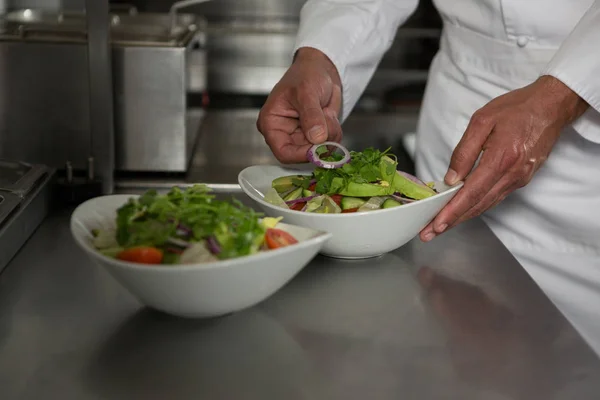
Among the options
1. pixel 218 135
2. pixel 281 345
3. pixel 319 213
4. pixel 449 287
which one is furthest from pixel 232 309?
pixel 218 135

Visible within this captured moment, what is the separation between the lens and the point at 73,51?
1254 millimetres

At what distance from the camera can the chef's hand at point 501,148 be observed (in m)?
1.02

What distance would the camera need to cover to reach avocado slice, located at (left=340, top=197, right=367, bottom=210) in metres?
0.96

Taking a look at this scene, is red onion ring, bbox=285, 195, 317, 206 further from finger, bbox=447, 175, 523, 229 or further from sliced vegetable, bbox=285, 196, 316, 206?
finger, bbox=447, 175, 523, 229

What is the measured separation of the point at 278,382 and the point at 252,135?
3.96 feet

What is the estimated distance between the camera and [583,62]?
1099 mm

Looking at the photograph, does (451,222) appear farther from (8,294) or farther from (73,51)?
(73,51)

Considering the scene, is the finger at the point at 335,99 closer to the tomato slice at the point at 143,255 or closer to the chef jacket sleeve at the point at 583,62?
Answer: the chef jacket sleeve at the point at 583,62

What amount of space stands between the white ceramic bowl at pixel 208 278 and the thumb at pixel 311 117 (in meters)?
0.29

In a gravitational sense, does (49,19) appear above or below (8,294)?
above

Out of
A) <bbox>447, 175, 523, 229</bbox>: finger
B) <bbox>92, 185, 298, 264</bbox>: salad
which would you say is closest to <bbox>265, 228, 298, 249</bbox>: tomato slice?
<bbox>92, 185, 298, 264</bbox>: salad

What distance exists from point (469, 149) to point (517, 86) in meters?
0.38

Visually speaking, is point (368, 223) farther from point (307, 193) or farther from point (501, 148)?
point (501, 148)

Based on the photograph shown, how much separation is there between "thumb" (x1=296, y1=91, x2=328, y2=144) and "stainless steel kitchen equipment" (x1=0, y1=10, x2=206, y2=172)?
35 cm
